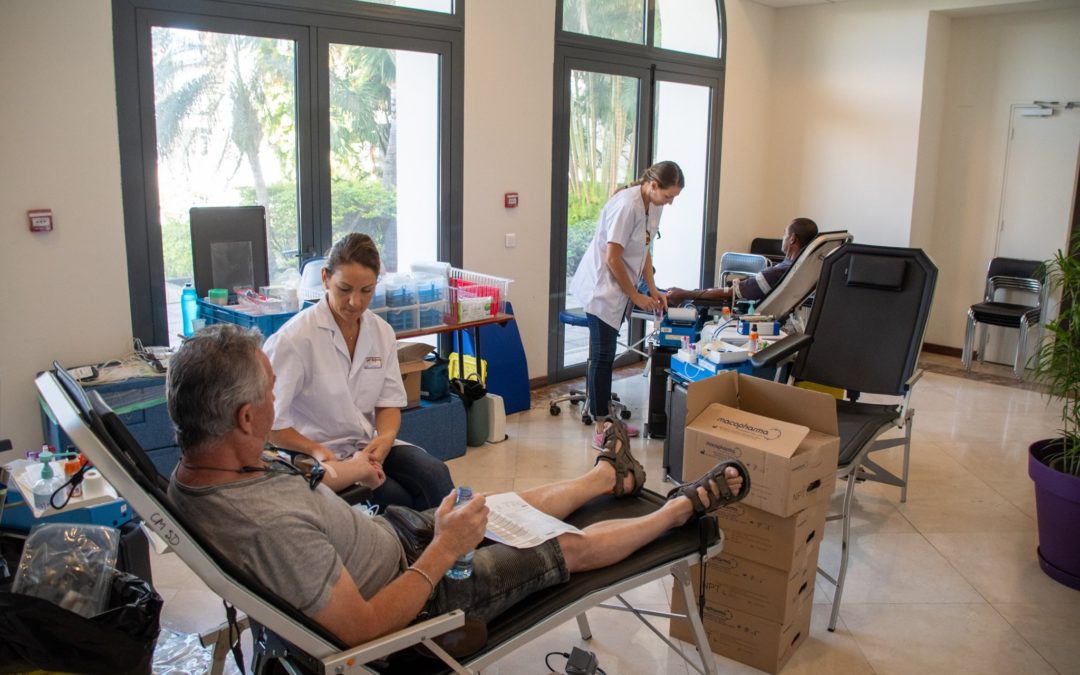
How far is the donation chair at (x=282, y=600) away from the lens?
1.58 metres

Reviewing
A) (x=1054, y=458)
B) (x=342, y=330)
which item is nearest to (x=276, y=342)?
(x=342, y=330)

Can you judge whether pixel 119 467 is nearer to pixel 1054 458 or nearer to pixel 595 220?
pixel 1054 458

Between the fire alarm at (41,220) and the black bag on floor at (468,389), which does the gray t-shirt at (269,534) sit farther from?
the black bag on floor at (468,389)

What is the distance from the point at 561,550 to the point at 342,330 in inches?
42.5

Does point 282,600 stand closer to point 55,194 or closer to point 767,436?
point 767,436

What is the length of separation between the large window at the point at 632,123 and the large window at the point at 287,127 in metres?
0.96

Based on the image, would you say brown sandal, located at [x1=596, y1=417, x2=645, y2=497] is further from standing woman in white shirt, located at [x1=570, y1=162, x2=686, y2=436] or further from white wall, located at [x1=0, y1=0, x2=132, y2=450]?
white wall, located at [x1=0, y1=0, x2=132, y2=450]

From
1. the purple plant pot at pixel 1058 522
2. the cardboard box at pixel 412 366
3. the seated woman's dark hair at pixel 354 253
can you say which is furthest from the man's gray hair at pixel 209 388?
the purple plant pot at pixel 1058 522

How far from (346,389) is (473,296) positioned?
1.78 meters

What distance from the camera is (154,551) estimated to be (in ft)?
11.0

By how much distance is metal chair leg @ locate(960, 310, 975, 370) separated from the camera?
20.5 ft

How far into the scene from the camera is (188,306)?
4.02m

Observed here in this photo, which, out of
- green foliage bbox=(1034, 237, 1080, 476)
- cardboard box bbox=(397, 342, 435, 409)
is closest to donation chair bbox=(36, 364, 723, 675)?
green foliage bbox=(1034, 237, 1080, 476)

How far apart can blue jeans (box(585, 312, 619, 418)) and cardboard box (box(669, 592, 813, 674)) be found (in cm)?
205
